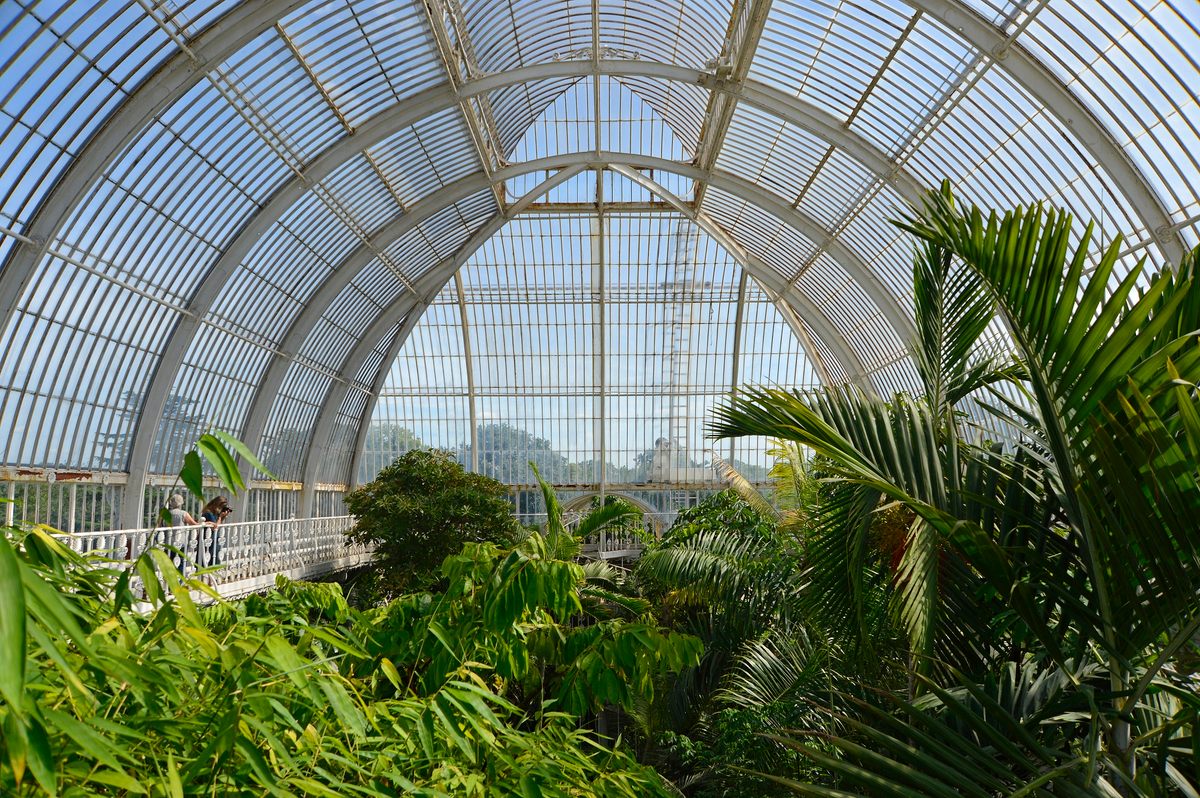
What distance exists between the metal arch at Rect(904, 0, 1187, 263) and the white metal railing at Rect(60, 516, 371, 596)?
1425cm

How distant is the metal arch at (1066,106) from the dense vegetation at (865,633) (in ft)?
43.7

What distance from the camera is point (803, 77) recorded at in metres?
23.4

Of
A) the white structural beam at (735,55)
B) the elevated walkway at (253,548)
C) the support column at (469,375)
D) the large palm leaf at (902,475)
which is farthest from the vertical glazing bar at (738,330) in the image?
the large palm leaf at (902,475)

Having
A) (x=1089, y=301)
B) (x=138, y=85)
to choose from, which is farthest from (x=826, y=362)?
(x=1089, y=301)

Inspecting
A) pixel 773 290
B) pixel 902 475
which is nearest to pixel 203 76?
pixel 902 475

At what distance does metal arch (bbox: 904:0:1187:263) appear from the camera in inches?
643

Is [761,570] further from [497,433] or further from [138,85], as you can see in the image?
[497,433]

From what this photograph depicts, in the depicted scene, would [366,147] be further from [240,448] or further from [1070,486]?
[240,448]

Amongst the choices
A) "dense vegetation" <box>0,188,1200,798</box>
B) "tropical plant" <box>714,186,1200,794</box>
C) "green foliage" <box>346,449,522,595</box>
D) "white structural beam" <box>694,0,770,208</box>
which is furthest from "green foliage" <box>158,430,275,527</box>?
"green foliage" <box>346,449,522,595</box>

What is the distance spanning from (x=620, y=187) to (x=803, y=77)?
47.6 feet

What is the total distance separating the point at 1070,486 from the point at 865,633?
1299 mm

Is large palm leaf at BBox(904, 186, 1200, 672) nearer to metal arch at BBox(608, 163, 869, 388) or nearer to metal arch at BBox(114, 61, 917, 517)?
metal arch at BBox(114, 61, 917, 517)

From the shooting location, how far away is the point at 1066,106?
16.6 m

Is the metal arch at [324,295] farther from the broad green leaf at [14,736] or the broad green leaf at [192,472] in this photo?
the broad green leaf at [14,736]
